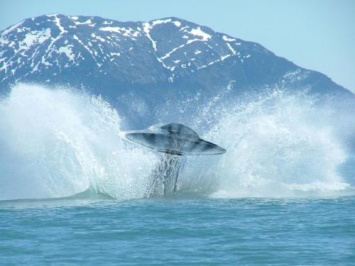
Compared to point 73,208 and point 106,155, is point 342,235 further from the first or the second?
point 106,155

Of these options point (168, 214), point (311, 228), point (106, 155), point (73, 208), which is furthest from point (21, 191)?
point (311, 228)

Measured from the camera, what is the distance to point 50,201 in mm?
36344

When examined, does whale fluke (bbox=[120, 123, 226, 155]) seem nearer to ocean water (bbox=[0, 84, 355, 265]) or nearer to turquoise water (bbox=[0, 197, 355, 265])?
ocean water (bbox=[0, 84, 355, 265])

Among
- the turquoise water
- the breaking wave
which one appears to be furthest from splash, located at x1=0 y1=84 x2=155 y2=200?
the turquoise water

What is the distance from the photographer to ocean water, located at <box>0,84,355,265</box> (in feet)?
77.4

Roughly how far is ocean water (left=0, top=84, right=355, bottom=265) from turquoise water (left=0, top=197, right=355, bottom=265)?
0.04 m

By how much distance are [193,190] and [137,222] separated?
11378 millimetres

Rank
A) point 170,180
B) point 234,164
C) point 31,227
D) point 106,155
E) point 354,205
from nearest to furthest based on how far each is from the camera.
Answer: point 31,227, point 354,205, point 170,180, point 234,164, point 106,155

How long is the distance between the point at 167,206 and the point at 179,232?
693 centimetres

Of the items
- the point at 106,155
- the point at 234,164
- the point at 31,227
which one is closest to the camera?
the point at 31,227

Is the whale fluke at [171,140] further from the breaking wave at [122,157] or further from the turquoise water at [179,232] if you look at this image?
the breaking wave at [122,157]

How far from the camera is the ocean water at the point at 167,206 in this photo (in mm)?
23594

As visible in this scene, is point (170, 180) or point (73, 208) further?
point (170, 180)

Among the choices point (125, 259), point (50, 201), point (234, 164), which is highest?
point (234, 164)
